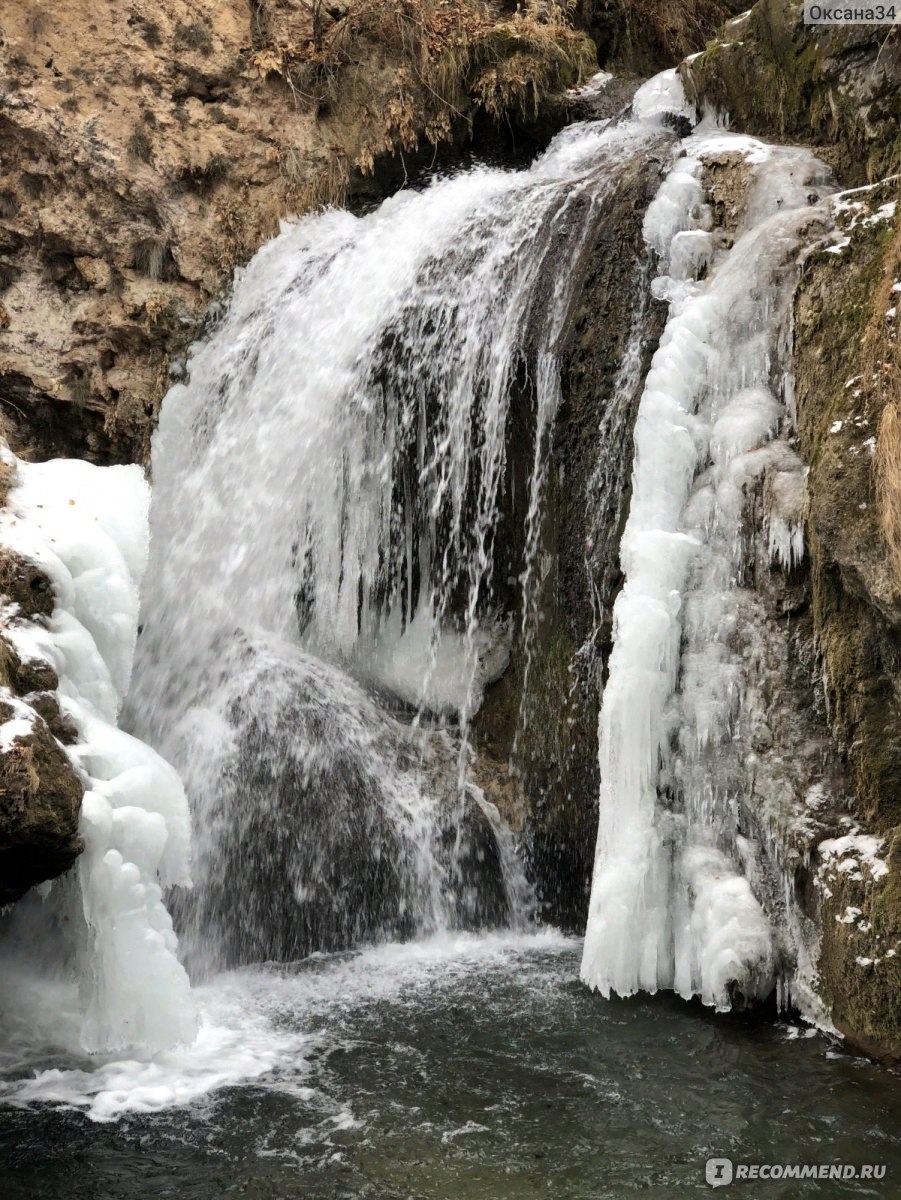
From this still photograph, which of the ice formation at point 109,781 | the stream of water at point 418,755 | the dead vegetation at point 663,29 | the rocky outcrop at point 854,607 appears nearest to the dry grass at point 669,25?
the dead vegetation at point 663,29

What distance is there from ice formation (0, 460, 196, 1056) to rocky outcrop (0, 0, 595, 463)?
3.73 m

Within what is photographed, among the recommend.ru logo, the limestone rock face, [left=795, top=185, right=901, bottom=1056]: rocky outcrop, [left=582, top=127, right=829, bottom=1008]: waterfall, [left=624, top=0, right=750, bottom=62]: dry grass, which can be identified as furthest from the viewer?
[left=624, top=0, right=750, bottom=62]: dry grass

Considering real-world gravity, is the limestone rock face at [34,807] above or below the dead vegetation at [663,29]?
below

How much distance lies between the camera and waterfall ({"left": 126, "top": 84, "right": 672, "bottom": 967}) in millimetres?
6656

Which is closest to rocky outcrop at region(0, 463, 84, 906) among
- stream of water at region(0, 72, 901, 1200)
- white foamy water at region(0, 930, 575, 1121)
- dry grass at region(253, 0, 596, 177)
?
stream of water at region(0, 72, 901, 1200)

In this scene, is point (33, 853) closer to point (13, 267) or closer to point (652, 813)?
point (652, 813)

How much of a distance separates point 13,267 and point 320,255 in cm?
237

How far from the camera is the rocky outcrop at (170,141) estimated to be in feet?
30.2

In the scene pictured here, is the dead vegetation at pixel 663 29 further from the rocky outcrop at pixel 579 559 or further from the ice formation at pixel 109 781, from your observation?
the ice formation at pixel 109 781

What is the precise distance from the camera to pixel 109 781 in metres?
4.96

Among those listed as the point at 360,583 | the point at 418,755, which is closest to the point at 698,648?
the point at 418,755

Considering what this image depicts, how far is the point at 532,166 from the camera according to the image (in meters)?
9.62

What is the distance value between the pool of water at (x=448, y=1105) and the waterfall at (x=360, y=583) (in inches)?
42.4

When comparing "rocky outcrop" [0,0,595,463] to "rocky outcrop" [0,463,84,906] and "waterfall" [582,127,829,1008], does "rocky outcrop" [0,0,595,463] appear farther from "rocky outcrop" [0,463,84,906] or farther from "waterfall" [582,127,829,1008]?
"waterfall" [582,127,829,1008]
